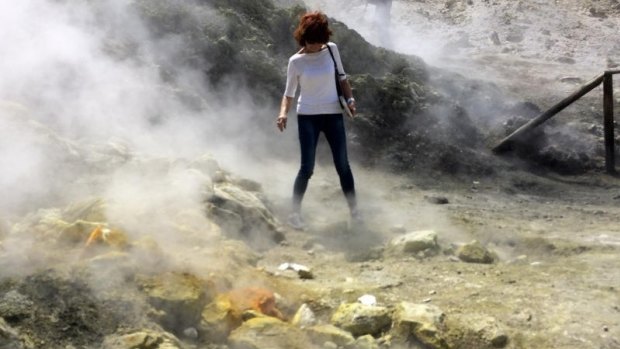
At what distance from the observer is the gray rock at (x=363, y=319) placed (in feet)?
10.3

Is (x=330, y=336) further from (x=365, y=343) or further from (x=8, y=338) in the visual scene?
(x=8, y=338)

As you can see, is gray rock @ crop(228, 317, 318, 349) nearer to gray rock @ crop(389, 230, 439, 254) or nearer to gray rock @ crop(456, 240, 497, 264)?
gray rock @ crop(389, 230, 439, 254)

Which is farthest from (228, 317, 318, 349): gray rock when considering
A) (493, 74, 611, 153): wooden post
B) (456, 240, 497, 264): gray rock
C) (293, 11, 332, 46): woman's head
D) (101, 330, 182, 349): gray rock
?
(493, 74, 611, 153): wooden post

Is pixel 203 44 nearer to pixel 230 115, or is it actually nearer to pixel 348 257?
pixel 230 115

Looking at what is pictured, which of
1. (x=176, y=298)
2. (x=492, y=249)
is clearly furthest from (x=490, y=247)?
(x=176, y=298)

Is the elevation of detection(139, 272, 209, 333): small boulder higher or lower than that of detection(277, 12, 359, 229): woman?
lower

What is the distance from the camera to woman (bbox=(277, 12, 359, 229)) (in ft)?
14.4

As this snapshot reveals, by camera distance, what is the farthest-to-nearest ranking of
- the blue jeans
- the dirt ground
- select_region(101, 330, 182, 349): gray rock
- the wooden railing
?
the wooden railing, the blue jeans, the dirt ground, select_region(101, 330, 182, 349): gray rock

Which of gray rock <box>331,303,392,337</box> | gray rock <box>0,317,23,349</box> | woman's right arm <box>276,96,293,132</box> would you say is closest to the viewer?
gray rock <box>0,317,23,349</box>

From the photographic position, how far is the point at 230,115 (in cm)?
641

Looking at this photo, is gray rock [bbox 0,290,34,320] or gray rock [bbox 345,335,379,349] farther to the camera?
gray rock [bbox 345,335,379,349]

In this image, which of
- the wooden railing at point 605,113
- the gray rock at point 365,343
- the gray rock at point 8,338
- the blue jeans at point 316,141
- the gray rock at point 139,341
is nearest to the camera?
the gray rock at point 8,338

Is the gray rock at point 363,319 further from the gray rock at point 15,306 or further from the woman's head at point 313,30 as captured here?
the woman's head at point 313,30

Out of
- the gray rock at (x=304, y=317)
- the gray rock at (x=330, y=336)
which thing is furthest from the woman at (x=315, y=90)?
the gray rock at (x=330, y=336)
